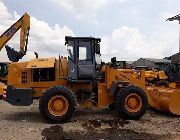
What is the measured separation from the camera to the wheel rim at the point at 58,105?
10984 millimetres

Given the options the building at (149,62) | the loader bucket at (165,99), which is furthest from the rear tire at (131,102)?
the building at (149,62)

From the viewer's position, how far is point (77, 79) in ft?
38.1

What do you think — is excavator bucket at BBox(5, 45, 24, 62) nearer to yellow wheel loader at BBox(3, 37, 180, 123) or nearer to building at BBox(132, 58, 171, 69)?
yellow wheel loader at BBox(3, 37, 180, 123)

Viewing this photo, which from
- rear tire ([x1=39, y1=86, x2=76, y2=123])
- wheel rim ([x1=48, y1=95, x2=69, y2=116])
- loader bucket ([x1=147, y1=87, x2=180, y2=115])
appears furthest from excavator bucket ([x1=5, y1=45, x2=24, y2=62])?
loader bucket ([x1=147, y1=87, x2=180, y2=115])

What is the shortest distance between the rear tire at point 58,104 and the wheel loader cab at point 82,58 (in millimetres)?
780

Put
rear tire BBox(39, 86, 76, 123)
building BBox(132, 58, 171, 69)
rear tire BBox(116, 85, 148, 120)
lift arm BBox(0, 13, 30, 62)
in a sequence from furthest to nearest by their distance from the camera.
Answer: building BBox(132, 58, 171, 69)
lift arm BBox(0, 13, 30, 62)
rear tire BBox(116, 85, 148, 120)
rear tire BBox(39, 86, 76, 123)

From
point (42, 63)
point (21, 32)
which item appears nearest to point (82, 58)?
point (42, 63)

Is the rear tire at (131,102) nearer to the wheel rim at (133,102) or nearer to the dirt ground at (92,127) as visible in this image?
the wheel rim at (133,102)

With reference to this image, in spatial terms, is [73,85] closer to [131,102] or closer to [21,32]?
[131,102]

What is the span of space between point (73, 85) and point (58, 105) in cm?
122

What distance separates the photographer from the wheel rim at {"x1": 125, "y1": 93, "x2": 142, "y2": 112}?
11523mm

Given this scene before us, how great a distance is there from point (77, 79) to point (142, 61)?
48.1m

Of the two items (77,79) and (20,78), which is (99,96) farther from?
(20,78)

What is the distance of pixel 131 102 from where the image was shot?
11.6 meters
